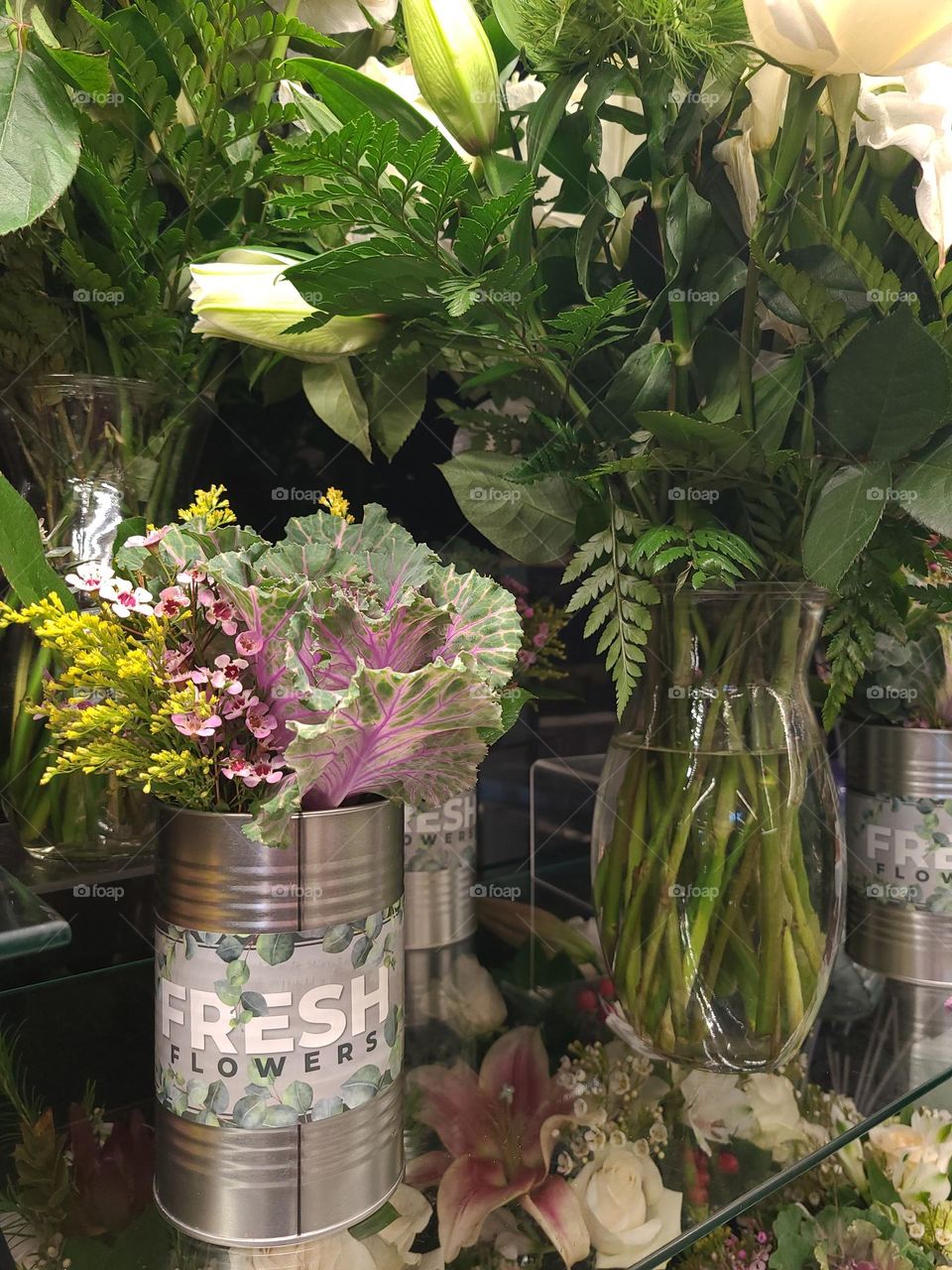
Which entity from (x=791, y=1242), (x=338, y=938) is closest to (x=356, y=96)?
(x=338, y=938)

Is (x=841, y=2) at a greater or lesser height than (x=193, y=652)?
greater

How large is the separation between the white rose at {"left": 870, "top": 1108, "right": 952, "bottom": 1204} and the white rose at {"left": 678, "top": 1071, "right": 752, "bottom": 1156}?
170 mm

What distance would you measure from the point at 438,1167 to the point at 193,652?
0.25 m

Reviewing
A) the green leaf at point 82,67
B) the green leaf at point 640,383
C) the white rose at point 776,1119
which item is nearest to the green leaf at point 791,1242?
the white rose at point 776,1119

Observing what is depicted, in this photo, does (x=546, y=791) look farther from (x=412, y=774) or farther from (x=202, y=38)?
(x=202, y=38)

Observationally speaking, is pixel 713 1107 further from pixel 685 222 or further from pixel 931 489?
pixel 685 222

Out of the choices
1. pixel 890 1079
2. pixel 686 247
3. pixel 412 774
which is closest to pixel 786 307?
pixel 686 247

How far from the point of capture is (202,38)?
474 millimetres

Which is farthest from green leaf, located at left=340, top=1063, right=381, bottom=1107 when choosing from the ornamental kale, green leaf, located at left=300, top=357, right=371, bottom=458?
green leaf, located at left=300, top=357, right=371, bottom=458

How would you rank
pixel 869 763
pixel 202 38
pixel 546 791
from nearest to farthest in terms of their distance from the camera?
pixel 202 38, pixel 869 763, pixel 546 791

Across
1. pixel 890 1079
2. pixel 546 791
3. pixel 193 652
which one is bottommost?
pixel 890 1079

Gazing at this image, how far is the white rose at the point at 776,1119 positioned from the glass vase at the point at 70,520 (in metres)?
0.35

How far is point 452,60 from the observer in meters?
0.43

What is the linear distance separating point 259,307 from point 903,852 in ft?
1.64
